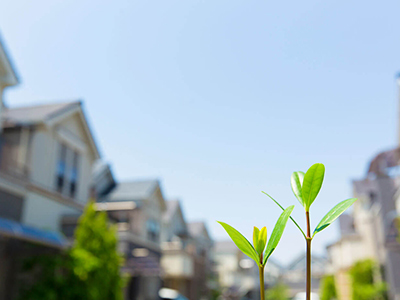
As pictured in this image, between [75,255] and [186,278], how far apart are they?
1746cm

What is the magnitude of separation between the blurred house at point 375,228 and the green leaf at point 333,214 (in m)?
17.6

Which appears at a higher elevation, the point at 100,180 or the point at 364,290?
the point at 100,180

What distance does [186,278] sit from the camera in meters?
27.6

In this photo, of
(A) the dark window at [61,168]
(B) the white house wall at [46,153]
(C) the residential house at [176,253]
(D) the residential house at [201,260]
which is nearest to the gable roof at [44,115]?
(B) the white house wall at [46,153]

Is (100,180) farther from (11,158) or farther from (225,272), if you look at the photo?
(225,272)

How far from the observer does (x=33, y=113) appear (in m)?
14.3

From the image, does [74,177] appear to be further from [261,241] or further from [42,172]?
[261,241]

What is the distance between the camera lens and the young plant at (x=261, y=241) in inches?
45.9

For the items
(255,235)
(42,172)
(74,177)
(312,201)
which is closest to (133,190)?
(74,177)

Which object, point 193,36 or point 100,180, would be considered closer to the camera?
point 193,36

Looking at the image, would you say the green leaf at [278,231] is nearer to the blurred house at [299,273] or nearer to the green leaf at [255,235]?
the green leaf at [255,235]

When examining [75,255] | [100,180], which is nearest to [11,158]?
[75,255]

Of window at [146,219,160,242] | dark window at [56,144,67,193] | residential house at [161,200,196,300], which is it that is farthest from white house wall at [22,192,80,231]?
residential house at [161,200,196,300]

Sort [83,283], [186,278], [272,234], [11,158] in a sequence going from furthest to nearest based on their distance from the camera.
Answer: [186,278] < [11,158] < [83,283] < [272,234]
